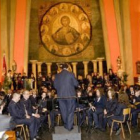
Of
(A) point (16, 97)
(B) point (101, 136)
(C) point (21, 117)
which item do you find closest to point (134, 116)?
(B) point (101, 136)

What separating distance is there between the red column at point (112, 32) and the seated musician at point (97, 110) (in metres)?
7.67

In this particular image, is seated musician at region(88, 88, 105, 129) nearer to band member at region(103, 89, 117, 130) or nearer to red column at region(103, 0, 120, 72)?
band member at region(103, 89, 117, 130)

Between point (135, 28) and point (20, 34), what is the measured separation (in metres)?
6.32

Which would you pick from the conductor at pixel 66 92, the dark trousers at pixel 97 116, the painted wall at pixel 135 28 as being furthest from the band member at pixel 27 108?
the painted wall at pixel 135 28

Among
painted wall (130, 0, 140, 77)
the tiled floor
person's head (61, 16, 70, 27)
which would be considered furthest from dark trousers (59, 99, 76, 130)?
person's head (61, 16, 70, 27)

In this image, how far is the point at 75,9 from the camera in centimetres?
1847

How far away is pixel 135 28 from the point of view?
17.5m

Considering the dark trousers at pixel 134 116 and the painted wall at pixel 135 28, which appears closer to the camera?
the dark trousers at pixel 134 116

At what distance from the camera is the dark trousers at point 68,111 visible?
751cm

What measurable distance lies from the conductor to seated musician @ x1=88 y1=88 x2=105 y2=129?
5.65 ft

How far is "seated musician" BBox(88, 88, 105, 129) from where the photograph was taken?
9.21 metres

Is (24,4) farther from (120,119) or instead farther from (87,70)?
(120,119)

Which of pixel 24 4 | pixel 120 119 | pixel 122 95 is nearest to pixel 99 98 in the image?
pixel 122 95

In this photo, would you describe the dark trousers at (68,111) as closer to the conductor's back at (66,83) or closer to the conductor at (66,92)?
the conductor at (66,92)
